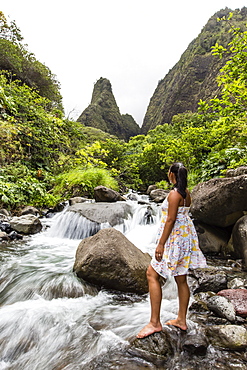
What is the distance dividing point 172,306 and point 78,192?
835 centimetres

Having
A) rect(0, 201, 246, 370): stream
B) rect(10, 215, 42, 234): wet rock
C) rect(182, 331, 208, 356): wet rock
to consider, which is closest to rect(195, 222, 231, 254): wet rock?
rect(0, 201, 246, 370): stream

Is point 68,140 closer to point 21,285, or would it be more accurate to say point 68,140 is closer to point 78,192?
point 78,192

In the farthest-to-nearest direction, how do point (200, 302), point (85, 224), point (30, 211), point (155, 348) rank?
point (30, 211) → point (85, 224) → point (200, 302) → point (155, 348)

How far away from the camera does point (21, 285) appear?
12.6ft

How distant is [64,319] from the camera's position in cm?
303

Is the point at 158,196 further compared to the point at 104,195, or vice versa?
the point at 158,196

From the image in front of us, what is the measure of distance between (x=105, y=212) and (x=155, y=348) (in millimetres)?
5704

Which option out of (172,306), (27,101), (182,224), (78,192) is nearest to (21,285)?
(172,306)

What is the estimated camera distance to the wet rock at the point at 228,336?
7.66 ft

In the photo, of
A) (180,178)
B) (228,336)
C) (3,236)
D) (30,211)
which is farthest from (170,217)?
(30,211)

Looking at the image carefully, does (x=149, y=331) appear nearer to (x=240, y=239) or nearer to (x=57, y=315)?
(x=57, y=315)

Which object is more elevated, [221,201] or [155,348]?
[221,201]

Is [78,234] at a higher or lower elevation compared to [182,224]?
lower

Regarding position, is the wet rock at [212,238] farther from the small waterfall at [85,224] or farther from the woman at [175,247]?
the woman at [175,247]
